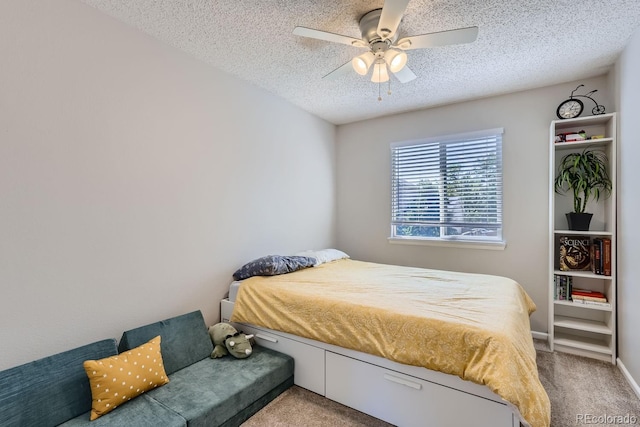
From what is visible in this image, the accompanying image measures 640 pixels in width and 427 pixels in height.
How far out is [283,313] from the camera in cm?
223

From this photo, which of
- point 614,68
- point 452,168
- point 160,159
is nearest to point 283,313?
point 160,159

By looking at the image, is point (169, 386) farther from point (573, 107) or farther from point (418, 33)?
point (573, 107)

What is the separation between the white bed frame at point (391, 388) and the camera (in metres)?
1.56

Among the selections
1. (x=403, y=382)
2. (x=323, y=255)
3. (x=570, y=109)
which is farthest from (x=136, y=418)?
(x=570, y=109)

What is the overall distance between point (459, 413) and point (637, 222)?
192 centimetres

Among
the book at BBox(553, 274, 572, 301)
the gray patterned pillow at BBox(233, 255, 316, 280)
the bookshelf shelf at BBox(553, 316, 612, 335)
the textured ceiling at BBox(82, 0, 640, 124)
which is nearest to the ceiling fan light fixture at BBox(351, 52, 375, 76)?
the textured ceiling at BBox(82, 0, 640, 124)

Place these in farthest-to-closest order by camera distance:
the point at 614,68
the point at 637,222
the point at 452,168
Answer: the point at 452,168 → the point at 614,68 → the point at 637,222

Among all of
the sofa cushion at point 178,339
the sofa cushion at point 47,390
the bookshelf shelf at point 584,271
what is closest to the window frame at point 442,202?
the bookshelf shelf at point 584,271

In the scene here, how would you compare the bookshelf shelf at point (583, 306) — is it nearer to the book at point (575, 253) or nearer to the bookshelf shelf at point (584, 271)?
the bookshelf shelf at point (584, 271)

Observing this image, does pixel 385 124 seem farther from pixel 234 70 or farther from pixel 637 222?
pixel 637 222

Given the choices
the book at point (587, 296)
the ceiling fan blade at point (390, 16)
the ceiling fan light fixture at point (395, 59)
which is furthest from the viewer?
the book at point (587, 296)

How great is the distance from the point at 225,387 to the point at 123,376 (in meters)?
0.57

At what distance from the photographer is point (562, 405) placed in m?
1.99

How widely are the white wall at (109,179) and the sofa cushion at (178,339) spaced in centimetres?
16
